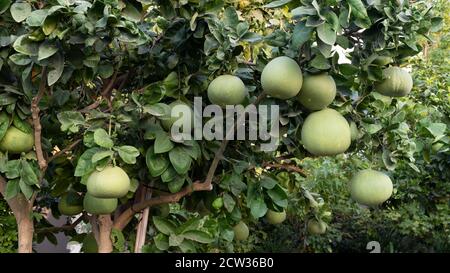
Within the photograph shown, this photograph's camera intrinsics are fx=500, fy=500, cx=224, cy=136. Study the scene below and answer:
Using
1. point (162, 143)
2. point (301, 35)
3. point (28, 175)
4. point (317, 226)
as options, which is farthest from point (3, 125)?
point (317, 226)

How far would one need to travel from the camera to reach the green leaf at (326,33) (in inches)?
50.2

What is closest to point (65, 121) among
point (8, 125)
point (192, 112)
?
point (8, 125)

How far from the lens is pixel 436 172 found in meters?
3.28

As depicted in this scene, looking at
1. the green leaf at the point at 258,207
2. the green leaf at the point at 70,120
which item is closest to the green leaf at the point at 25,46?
the green leaf at the point at 70,120

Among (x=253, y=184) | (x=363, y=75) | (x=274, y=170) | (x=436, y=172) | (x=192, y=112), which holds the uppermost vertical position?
(x=363, y=75)

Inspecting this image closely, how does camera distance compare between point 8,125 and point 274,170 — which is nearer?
point 8,125

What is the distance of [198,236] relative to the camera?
190 cm

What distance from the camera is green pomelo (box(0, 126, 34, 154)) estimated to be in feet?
→ 5.42

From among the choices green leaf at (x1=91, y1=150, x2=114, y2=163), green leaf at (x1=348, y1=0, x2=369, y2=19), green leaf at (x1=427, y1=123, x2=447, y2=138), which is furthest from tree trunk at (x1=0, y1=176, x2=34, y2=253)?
green leaf at (x1=427, y1=123, x2=447, y2=138)

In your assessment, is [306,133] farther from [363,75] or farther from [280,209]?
[280,209]
